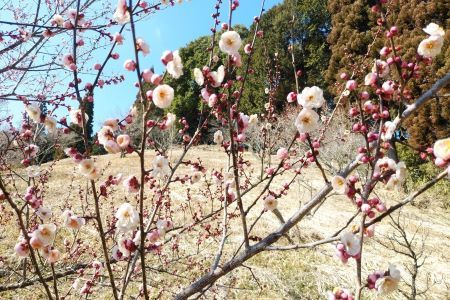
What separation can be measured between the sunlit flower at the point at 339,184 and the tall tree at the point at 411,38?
7.48m

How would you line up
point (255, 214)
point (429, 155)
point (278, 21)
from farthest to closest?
point (278, 21), point (255, 214), point (429, 155)

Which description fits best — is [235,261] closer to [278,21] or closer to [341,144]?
[341,144]

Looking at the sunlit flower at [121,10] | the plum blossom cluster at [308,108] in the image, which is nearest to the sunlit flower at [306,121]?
the plum blossom cluster at [308,108]

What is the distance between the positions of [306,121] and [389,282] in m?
0.63

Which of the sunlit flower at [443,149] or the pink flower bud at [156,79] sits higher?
the pink flower bud at [156,79]

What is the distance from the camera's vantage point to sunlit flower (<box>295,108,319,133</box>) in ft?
4.73

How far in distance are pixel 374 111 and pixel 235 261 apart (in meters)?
0.77

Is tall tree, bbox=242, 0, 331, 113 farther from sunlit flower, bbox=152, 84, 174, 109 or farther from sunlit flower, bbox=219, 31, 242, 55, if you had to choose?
sunlit flower, bbox=152, 84, 174, 109

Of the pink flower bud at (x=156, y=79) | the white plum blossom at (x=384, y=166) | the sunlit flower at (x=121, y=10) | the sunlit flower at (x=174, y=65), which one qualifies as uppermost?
the sunlit flower at (x=121, y=10)

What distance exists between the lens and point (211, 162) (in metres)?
14.8

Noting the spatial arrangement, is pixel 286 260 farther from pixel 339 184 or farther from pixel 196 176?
pixel 339 184

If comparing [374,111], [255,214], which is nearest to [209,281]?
[374,111]

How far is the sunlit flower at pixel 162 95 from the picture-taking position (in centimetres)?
126

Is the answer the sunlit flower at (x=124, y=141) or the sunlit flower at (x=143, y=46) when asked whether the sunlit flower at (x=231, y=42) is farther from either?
the sunlit flower at (x=124, y=141)
